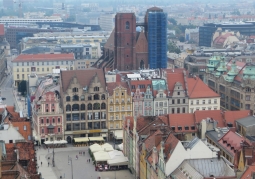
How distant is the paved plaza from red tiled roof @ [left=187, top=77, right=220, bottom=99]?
32.9 m

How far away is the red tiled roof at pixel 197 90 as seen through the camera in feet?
502

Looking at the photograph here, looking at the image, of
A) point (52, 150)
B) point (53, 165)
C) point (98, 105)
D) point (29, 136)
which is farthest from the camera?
point (98, 105)

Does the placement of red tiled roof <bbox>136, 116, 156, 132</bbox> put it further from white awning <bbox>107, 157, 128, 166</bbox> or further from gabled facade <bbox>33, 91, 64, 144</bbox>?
gabled facade <bbox>33, 91, 64, 144</bbox>

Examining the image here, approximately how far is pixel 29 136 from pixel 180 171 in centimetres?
3571

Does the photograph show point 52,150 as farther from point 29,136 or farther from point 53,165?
point 29,136

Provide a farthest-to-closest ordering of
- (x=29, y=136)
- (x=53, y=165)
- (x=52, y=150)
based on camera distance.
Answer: (x=52, y=150) < (x=53, y=165) < (x=29, y=136)

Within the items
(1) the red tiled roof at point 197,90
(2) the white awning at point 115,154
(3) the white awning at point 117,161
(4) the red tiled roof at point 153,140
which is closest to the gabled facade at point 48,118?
(2) the white awning at point 115,154

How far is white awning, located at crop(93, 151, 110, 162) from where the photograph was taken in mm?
122188

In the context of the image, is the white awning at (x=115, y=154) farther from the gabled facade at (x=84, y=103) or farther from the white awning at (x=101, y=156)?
the gabled facade at (x=84, y=103)

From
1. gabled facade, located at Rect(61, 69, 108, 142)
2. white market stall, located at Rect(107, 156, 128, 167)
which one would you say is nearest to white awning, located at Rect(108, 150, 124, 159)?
white market stall, located at Rect(107, 156, 128, 167)

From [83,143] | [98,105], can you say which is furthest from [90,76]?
[83,143]

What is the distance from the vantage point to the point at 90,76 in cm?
14675

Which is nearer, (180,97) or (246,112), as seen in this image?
(246,112)

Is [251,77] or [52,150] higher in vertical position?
[251,77]
